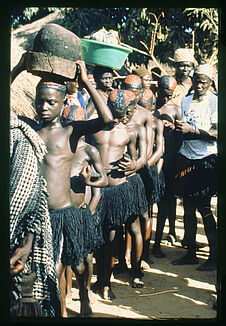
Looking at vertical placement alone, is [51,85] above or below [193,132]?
above

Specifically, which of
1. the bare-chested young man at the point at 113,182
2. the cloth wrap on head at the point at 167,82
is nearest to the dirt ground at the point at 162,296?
the bare-chested young man at the point at 113,182

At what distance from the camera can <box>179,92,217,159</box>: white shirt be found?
16.7 ft

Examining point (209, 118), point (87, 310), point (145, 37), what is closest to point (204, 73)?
point (209, 118)

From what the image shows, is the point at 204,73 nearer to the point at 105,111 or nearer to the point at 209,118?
the point at 209,118

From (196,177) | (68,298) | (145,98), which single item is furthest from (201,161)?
(68,298)

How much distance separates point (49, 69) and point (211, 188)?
2829mm

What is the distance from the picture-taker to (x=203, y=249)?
19.7 ft

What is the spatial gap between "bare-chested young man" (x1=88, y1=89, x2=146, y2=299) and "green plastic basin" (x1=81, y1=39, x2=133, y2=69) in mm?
859

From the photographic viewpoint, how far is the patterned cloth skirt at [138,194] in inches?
180

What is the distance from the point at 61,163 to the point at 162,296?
6.31 ft

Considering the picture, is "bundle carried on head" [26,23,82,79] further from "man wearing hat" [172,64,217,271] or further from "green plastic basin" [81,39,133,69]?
"man wearing hat" [172,64,217,271]

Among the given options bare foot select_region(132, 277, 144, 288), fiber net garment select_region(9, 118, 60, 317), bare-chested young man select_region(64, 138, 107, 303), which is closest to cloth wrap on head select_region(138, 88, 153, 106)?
bare-chested young man select_region(64, 138, 107, 303)

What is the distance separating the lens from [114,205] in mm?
4281

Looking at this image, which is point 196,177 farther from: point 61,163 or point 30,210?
point 30,210
